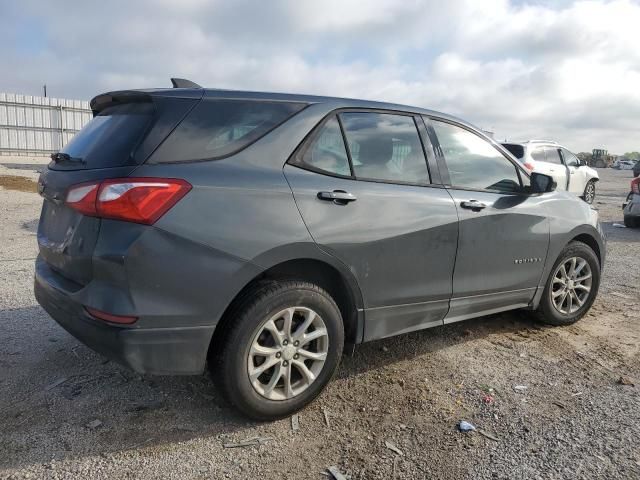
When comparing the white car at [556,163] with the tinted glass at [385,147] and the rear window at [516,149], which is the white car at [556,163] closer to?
the rear window at [516,149]

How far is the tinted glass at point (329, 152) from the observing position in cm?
290

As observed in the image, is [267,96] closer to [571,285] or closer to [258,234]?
[258,234]

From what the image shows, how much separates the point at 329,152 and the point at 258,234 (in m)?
0.72

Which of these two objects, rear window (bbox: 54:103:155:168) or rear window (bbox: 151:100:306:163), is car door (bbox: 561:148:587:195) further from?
rear window (bbox: 54:103:155:168)

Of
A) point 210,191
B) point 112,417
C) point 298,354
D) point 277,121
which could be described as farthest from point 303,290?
point 112,417

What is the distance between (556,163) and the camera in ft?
46.1

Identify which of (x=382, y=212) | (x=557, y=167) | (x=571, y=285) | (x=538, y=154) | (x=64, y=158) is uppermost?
(x=538, y=154)

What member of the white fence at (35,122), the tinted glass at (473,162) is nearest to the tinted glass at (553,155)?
the tinted glass at (473,162)

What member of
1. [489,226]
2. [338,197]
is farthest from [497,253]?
[338,197]

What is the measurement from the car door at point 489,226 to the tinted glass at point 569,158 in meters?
11.6

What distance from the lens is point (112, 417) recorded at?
9.25 ft

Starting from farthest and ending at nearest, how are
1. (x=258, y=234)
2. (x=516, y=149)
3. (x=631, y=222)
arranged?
(x=516, y=149) < (x=631, y=222) < (x=258, y=234)

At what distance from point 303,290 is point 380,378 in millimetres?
1020

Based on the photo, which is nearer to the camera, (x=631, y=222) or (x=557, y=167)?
(x=631, y=222)
